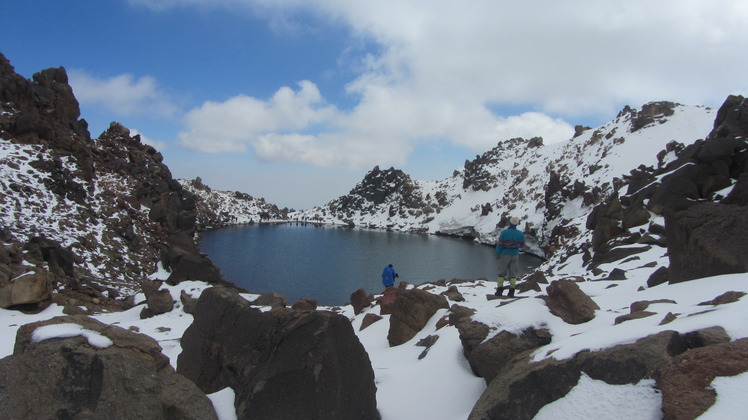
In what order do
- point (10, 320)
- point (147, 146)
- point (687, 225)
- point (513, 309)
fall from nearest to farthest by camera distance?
1. point (513, 309)
2. point (687, 225)
3. point (10, 320)
4. point (147, 146)

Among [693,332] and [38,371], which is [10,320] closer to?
[38,371]

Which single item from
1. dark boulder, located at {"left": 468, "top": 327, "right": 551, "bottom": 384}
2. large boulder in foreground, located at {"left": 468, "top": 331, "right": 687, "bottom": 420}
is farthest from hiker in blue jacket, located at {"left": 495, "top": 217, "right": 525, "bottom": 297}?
large boulder in foreground, located at {"left": 468, "top": 331, "right": 687, "bottom": 420}

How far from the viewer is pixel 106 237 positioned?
39.6m

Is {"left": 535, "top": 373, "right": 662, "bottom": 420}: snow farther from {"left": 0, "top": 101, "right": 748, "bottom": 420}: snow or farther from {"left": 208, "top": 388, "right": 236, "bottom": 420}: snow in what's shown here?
{"left": 208, "top": 388, "right": 236, "bottom": 420}: snow

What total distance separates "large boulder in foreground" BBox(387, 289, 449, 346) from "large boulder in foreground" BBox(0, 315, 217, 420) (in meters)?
7.76

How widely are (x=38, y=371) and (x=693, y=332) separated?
871 centimetres

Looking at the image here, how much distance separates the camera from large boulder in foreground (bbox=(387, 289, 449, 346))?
1308 cm

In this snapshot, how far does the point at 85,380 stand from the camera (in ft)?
18.2

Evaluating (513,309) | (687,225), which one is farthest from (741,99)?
(513,309)

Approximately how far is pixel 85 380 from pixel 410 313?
372 inches

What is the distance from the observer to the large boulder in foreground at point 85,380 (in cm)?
541

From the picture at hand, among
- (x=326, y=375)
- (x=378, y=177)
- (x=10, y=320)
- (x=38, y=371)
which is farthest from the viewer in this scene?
(x=378, y=177)

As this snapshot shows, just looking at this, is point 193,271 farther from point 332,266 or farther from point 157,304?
point 332,266

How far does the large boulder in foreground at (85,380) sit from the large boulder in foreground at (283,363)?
1.05 m
